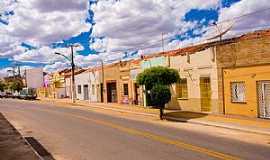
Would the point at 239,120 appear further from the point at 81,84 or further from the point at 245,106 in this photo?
the point at 81,84

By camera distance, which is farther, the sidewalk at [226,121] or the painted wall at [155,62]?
the painted wall at [155,62]

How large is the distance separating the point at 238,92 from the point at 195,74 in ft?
17.3

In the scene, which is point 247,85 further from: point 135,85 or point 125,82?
point 125,82

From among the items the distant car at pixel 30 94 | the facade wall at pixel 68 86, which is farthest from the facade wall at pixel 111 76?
the distant car at pixel 30 94

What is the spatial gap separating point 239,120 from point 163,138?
7.75 m

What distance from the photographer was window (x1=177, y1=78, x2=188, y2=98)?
31769 millimetres

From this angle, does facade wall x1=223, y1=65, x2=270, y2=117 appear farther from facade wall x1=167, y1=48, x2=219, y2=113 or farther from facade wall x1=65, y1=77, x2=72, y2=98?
facade wall x1=65, y1=77, x2=72, y2=98

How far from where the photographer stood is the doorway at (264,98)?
75.5 feet

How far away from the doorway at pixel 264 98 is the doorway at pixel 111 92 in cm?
2608

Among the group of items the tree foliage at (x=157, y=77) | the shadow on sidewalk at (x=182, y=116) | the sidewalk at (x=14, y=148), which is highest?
the tree foliage at (x=157, y=77)

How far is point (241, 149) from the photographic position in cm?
1377

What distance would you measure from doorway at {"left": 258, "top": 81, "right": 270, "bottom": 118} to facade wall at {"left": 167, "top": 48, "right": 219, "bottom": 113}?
4134 millimetres

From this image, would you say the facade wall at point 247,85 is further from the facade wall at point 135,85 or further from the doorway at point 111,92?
the doorway at point 111,92

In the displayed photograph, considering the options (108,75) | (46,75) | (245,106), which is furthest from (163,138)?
(46,75)
